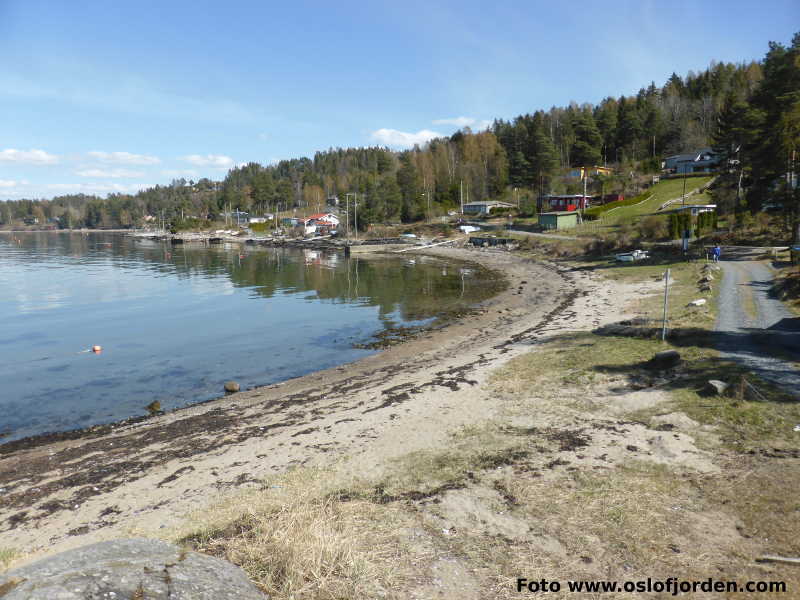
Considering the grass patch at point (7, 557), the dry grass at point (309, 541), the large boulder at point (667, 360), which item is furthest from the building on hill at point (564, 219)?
the grass patch at point (7, 557)

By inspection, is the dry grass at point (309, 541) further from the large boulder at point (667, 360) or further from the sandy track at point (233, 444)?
the large boulder at point (667, 360)

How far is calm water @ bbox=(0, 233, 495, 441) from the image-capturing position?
→ 69.7ft

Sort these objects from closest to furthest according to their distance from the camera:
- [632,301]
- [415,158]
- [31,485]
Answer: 1. [31,485]
2. [632,301]
3. [415,158]

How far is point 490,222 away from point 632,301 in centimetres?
6968

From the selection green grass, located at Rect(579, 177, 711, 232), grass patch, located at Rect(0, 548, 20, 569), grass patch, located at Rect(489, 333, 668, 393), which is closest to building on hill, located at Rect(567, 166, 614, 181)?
green grass, located at Rect(579, 177, 711, 232)

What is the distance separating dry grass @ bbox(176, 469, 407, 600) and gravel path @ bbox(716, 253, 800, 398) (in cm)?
1146

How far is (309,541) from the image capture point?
6684 mm

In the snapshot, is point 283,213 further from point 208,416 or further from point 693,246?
point 208,416

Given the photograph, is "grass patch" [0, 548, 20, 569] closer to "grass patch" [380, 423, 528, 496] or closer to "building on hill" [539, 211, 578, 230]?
"grass patch" [380, 423, 528, 496]

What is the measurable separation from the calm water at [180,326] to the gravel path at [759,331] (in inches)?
673

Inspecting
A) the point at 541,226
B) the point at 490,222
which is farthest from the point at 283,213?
the point at 541,226

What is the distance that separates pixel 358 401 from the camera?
56.5 feet

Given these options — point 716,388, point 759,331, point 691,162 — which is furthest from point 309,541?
point 691,162

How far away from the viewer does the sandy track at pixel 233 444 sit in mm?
10406
